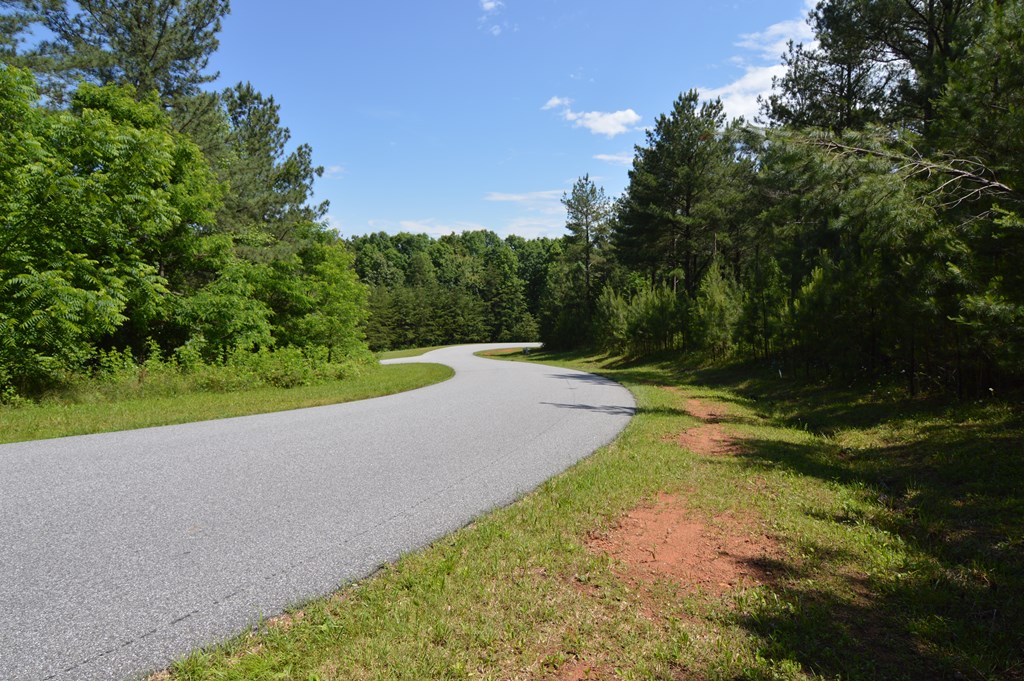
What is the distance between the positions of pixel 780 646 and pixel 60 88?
2189 centimetres

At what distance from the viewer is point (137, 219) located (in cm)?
1348

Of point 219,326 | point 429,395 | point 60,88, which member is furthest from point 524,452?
point 60,88

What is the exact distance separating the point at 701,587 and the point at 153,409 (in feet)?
34.7

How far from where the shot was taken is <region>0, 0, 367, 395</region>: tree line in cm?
1126

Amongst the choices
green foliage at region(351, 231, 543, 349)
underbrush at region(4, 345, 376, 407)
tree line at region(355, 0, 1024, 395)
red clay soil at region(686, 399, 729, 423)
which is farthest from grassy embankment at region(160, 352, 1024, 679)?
green foliage at region(351, 231, 543, 349)

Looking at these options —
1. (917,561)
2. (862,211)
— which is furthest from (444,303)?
(917,561)

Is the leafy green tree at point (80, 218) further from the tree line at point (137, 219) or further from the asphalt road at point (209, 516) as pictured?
the asphalt road at point (209, 516)

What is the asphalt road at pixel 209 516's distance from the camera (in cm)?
276

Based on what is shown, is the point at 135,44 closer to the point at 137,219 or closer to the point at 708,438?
the point at 137,219

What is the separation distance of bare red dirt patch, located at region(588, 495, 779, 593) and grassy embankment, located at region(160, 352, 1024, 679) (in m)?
0.02

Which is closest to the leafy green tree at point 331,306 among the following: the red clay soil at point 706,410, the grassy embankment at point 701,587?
the red clay soil at point 706,410

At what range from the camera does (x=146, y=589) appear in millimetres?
3129

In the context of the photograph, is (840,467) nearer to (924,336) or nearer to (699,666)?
(924,336)

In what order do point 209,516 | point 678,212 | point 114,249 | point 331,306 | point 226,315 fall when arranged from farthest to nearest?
point 678,212, point 331,306, point 226,315, point 114,249, point 209,516
